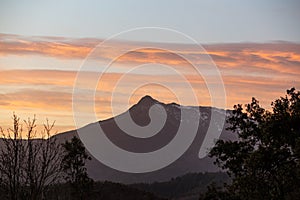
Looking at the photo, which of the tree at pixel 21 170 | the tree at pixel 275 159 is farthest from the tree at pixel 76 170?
the tree at pixel 21 170

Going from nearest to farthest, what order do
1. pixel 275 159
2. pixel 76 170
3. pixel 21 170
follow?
pixel 21 170
pixel 275 159
pixel 76 170

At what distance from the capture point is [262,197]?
34000 millimetres

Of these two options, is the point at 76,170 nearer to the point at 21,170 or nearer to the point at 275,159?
the point at 275,159

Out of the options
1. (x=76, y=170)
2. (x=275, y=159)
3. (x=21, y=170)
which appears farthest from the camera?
(x=76, y=170)

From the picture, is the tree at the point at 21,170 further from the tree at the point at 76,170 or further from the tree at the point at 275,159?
the tree at the point at 76,170

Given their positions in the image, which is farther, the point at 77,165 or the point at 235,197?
the point at 77,165

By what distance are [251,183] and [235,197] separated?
3291mm

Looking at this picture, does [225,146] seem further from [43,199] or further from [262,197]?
[43,199]

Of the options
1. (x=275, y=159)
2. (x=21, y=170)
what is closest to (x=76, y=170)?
(x=275, y=159)

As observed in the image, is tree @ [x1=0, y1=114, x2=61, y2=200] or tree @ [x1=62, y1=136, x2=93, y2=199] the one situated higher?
tree @ [x1=62, y1=136, x2=93, y2=199]

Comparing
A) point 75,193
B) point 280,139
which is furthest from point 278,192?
point 75,193

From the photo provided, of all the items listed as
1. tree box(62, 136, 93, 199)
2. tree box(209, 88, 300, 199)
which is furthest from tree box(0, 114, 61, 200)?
tree box(62, 136, 93, 199)

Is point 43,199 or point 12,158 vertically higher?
point 12,158

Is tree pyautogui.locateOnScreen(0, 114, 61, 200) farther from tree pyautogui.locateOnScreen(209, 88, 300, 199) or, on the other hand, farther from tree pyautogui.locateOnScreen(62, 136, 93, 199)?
tree pyautogui.locateOnScreen(62, 136, 93, 199)
